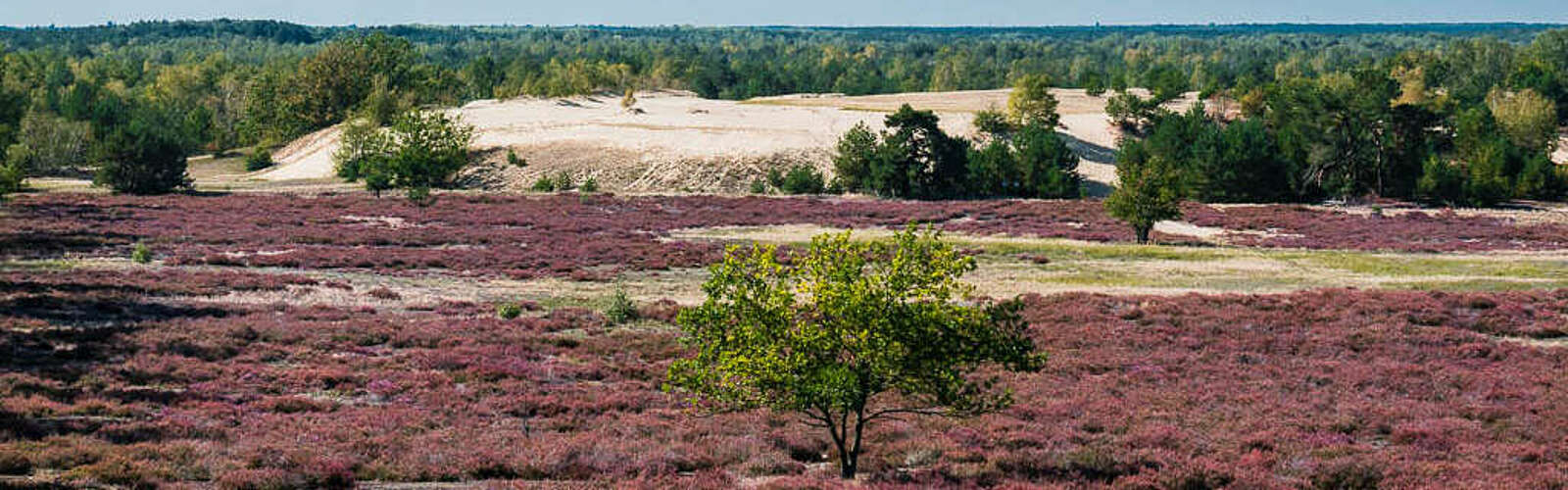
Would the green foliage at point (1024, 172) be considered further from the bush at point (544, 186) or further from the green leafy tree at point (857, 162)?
the bush at point (544, 186)

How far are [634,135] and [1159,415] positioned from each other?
10213 centimetres

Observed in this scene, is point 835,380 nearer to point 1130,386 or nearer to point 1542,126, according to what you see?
point 1130,386

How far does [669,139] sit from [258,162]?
5018cm

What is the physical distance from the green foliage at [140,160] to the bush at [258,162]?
4106 centimetres

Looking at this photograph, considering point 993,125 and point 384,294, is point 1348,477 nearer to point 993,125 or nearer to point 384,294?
point 384,294

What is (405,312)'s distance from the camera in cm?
4188

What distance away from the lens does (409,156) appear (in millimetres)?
A: 101438

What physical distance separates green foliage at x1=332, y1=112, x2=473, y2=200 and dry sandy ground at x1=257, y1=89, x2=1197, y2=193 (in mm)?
4532

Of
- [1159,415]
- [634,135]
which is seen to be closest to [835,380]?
[1159,415]

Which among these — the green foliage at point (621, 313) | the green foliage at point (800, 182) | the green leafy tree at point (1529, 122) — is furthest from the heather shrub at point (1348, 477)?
the green leafy tree at point (1529, 122)

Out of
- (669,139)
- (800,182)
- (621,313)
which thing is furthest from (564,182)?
(621,313)

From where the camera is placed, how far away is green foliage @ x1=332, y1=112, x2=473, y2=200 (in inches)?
3969

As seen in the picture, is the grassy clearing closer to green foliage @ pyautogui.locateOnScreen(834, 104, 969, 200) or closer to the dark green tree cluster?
green foliage @ pyautogui.locateOnScreen(834, 104, 969, 200)

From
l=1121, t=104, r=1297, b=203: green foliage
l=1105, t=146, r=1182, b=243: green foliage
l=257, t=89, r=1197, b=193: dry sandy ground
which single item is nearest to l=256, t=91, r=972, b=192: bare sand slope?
l=257, t=89, r=1197, b=193: dry sandy ground
